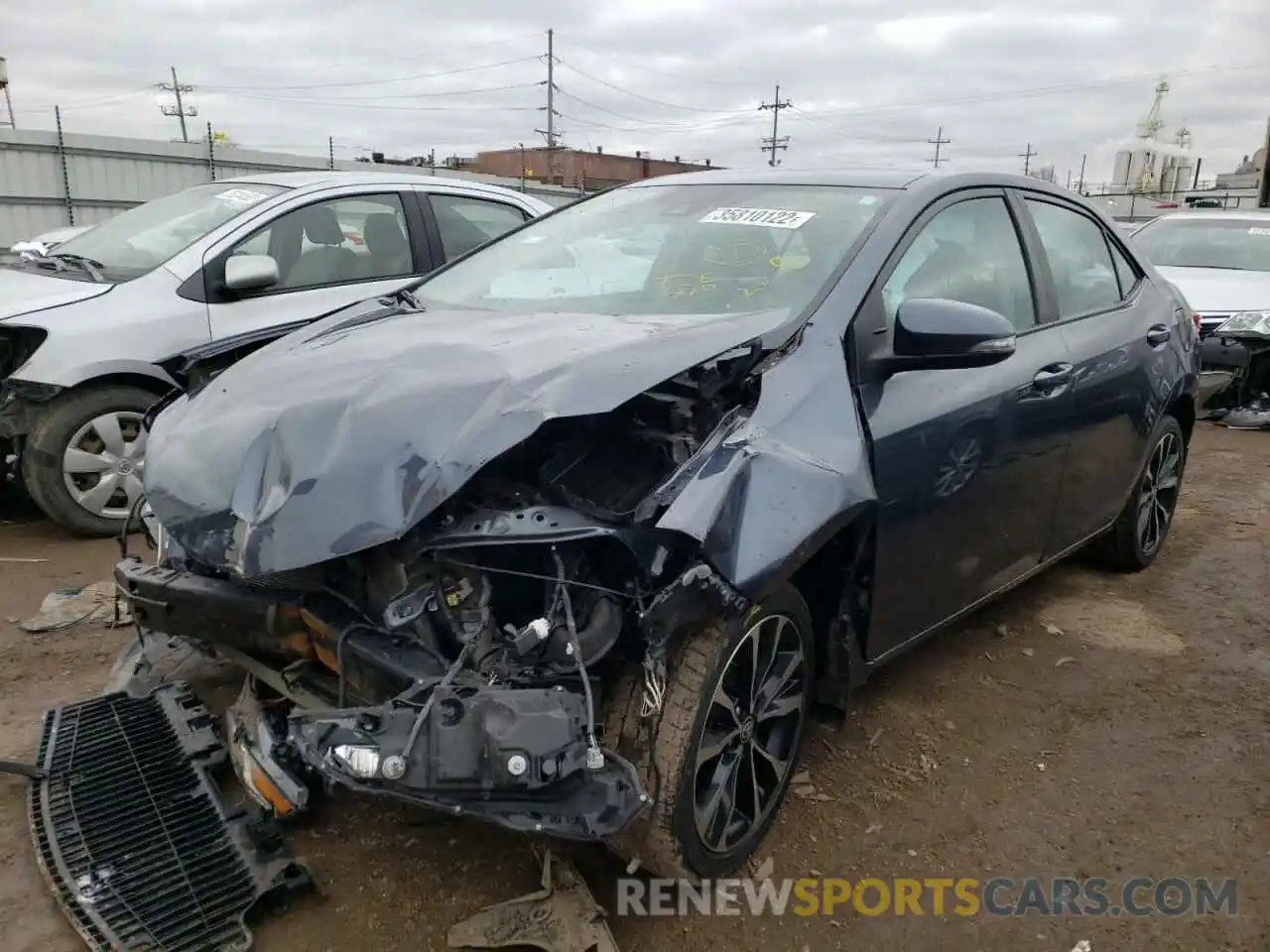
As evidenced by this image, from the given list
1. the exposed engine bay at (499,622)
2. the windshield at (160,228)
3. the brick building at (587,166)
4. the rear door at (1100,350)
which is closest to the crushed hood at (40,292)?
the windshield at (160,228)

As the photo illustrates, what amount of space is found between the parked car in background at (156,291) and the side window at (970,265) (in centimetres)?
316

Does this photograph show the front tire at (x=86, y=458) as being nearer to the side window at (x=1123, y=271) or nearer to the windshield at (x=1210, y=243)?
the side window at (x=1123, y=271)

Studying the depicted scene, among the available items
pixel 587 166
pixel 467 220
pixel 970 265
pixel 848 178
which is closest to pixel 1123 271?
pixel 970 265

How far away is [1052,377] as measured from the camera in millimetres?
3229

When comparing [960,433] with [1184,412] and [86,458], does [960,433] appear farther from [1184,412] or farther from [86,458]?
[86,458]

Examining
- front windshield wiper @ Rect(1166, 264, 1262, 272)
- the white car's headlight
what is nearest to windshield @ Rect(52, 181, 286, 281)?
the white car's headlight

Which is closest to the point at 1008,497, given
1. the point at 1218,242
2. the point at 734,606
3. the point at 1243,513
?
the point at 734,606

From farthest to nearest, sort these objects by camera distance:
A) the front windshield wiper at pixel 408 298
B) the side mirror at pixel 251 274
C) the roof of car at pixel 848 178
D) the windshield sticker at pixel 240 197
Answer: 1. the windshield sticker at pixel 240 197
2. the side mirror at pixel 251 274
3. the front windshield wiper at pixel 408 298
4. the roof of car at pixel 848 178

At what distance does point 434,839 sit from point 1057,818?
1756mm

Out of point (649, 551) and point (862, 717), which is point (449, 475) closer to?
point (649, 551)

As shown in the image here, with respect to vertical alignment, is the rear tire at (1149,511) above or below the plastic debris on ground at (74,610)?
above

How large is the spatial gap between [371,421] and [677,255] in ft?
4.29

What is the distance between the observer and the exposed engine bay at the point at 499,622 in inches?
74.7
